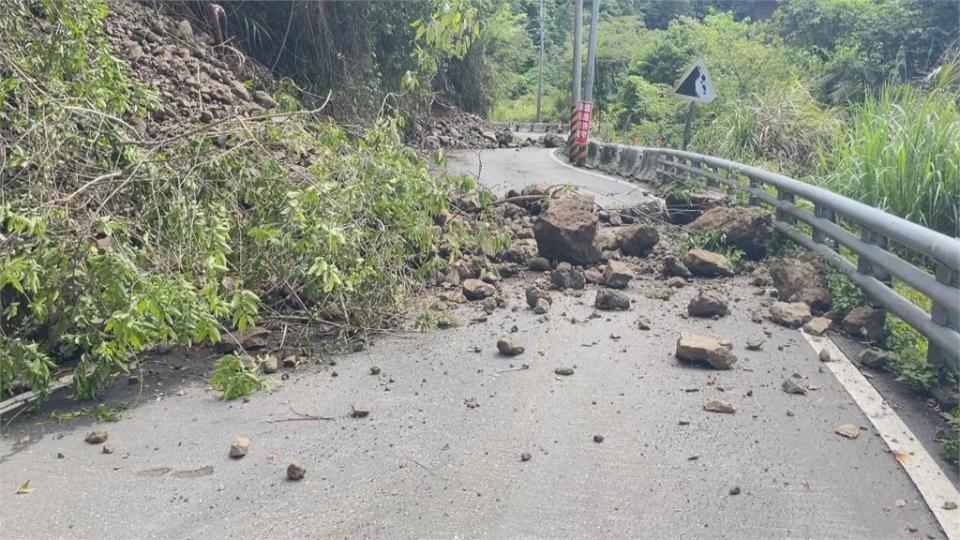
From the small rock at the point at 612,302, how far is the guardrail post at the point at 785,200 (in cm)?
255

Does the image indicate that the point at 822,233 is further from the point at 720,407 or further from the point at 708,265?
the point at 720,407

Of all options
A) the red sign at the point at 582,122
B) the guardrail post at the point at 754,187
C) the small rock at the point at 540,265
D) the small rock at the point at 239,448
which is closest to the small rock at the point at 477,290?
the small rock at the point at 540,265

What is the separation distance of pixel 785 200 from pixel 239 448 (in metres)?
6.12

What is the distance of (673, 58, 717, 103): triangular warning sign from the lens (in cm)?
1641

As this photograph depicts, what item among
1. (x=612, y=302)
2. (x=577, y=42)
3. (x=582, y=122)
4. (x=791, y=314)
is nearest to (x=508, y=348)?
(x=612, y=302)

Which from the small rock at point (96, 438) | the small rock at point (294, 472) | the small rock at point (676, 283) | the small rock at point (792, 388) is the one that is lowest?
the small rock at point (676, 283)

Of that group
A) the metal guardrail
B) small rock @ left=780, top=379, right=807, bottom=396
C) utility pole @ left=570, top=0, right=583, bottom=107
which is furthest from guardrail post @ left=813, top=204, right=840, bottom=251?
utility pole @ left=570, top=0, right=583, bottom=107

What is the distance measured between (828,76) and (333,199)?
70.1 ft

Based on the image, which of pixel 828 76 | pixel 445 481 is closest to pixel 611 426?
pixel 445 481

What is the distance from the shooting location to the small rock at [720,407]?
14.6ft

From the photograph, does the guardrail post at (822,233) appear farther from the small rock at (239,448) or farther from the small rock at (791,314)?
the small rock at (239,448)

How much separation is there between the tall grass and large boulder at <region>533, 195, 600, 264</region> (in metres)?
2.41

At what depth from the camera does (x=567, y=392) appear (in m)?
4.80

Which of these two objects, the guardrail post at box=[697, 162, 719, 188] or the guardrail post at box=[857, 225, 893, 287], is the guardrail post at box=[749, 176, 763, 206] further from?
the guardrail post at box=[857, 225, 893, 287]
